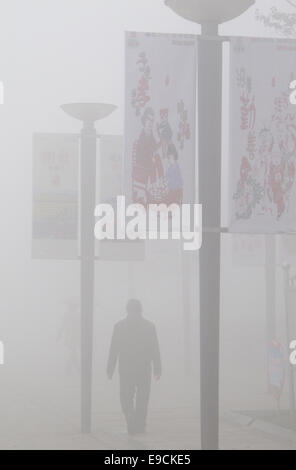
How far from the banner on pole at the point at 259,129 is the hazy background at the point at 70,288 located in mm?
5453

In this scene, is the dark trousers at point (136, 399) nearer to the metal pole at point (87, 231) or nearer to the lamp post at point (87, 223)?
the lamp post at point (87, 223)

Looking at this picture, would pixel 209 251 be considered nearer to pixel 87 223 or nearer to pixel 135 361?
pixel 135 361

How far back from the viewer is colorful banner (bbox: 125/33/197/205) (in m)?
10.1

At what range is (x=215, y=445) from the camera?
10.1 metres

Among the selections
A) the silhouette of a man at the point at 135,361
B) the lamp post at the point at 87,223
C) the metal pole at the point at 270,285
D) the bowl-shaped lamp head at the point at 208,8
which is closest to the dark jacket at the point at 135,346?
the silhouette of a man at the point at 135,361

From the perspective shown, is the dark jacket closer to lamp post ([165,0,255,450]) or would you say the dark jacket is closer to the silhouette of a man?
the silhouette of a man

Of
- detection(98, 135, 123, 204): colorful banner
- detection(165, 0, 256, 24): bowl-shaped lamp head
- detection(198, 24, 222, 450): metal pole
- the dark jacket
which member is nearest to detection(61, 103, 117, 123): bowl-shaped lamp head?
detection(98, 135, 123, 204): colorful banner

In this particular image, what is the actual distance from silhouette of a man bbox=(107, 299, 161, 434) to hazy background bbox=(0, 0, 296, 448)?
3.62 feet

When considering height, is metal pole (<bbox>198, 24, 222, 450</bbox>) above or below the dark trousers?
above

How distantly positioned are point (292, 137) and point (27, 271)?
67745 millimetres

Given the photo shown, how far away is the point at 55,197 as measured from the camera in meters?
17.1

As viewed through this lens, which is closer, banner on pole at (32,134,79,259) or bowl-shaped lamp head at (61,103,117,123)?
banner on pole at (32,134,79,259)

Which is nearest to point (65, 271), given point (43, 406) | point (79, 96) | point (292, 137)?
point (79, 96)

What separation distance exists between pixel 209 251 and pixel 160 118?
1198 millimetres
